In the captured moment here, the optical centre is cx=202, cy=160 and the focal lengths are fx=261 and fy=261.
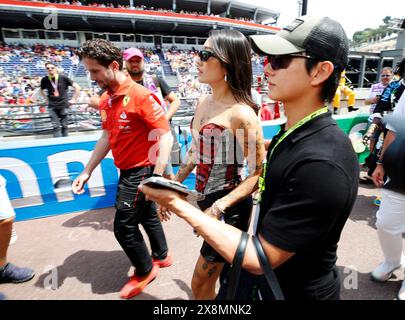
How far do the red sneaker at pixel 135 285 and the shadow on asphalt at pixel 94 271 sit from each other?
128mm

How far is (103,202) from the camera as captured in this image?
4129mm

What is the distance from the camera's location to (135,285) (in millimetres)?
2463

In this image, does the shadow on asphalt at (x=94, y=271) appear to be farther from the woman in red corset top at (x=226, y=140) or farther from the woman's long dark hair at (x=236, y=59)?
the woman's long dark hair at (x=236, y=59)

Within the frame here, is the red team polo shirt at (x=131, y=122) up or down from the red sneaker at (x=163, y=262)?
up

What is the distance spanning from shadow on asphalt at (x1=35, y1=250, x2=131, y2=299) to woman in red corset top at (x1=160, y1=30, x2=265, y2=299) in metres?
1.16

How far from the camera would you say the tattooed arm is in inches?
67.8

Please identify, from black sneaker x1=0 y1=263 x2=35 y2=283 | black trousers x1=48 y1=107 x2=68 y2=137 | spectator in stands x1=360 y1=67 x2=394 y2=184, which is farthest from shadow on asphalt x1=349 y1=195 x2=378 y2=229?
black trousers x1=48 y1=107 x2=68 y2=137

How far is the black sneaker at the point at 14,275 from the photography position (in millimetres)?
2545

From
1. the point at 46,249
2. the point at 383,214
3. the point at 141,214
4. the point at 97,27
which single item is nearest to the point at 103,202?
the point at 46,249

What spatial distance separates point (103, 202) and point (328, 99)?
3791mm

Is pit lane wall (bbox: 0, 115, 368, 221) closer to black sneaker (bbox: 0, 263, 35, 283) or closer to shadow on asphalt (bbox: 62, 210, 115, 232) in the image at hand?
shadow on asphalt (bbox: 62, 210, 115, 232)

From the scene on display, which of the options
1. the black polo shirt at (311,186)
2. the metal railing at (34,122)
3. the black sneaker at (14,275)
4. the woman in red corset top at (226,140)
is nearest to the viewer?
the black polo shirt at (311,186)

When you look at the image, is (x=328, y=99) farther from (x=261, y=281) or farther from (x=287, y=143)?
(x=261, y=281)

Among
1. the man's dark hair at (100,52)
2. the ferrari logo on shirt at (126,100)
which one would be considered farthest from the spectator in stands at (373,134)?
the man's dark hair at (100,52)
